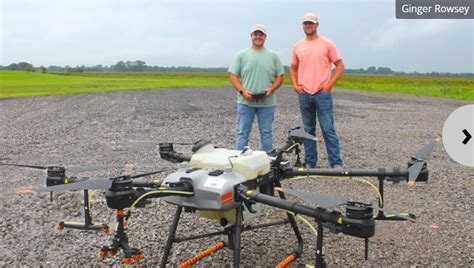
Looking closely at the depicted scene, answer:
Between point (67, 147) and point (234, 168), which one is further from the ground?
point (234, 168)

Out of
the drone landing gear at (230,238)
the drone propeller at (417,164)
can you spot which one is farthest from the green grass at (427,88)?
the drone landing gear at (230,238)

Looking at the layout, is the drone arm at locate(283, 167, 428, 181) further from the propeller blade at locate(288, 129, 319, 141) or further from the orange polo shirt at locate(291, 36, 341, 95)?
the orange polo shirt at locate(291, 36, 341, 95)

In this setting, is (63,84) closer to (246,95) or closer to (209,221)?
→ (246,95)

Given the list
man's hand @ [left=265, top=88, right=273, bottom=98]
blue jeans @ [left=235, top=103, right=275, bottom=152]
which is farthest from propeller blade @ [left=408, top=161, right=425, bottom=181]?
man's hand @ [left=265, top=88, right=273, bottom=98]

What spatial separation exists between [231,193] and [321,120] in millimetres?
4626

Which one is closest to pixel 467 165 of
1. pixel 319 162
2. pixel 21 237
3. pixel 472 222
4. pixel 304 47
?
pixel 319 162

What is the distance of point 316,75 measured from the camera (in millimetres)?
7652

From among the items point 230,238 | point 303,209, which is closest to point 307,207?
point 303,209

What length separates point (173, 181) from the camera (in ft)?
12.0

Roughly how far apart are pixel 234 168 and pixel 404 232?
9.54 feet

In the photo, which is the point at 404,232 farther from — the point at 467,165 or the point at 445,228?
the point at 467,165

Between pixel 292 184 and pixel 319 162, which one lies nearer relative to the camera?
pixel 292 184

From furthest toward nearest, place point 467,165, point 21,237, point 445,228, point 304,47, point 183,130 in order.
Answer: point 183,130, point 467,165, point 304,47, point 445,228, point 21,237

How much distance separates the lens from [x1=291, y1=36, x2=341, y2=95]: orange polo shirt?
7613 mm
